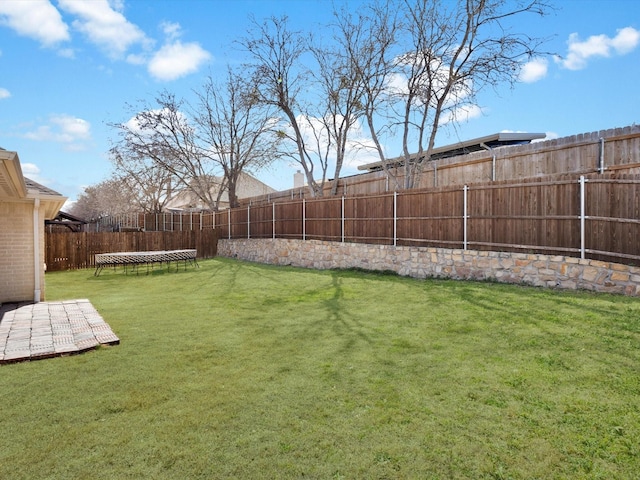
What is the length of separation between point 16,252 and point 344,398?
7.63 meters

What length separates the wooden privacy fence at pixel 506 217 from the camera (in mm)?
6309

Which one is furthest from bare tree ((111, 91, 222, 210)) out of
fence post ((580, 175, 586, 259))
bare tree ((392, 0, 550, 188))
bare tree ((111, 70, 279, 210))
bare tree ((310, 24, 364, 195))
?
fence post ((580, 175, 586, 259))

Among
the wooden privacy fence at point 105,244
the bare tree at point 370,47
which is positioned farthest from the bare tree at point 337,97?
the wooden privacy fence at point 105,244

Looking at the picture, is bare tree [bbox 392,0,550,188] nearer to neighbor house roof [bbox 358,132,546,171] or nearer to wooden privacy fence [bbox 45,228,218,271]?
neighbor house roof [bbox 358,132,546,171]

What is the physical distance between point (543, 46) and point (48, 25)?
1260 cm

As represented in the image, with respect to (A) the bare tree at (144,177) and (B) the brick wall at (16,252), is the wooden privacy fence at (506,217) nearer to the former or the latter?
(B) the brick wall at (16,252)

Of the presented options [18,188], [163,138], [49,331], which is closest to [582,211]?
[49,331]

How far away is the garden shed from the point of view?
733 cm

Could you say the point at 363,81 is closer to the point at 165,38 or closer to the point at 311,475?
the point at 165,38

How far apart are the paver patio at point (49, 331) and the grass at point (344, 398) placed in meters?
0.22

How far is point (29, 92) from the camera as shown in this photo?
9.46 metres

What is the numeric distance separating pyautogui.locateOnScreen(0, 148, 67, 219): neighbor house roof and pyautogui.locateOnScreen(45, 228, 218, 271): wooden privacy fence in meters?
6.57

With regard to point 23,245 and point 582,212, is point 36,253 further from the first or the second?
point 582,212

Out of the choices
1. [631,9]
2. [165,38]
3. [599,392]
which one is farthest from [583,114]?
[165,38]
